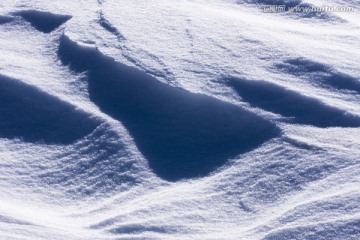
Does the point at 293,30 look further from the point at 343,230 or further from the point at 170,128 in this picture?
the point at 343,230

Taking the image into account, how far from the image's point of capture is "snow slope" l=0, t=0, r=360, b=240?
4.43 feet

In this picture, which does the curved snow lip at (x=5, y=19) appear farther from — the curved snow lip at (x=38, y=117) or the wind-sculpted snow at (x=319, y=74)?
the wind-sculpted snow at (x=319, y=74)

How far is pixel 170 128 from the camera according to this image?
1.59 metres

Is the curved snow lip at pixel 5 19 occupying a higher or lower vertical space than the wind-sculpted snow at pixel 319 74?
higher

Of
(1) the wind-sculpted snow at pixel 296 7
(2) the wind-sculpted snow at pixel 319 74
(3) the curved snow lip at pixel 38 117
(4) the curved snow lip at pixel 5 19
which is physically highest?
(1) the wind-sculpted snow at pixel 296 7

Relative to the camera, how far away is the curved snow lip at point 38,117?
161 cm


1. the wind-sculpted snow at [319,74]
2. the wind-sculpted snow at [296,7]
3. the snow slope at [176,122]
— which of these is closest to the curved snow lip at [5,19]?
the snow slope at [176,122]

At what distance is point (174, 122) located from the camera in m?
1.60

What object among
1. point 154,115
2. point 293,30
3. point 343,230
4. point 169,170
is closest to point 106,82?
point 154,115

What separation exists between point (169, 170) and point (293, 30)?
0.82m

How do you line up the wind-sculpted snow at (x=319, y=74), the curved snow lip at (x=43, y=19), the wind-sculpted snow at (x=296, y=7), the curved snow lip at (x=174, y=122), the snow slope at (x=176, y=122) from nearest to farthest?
the snow slope at (x=176, y=122) → the curved snow lip at (x=174, y=122) → the wind-sculpted snow at (x=319, y=74) → the curved snow lip at (x=43, y=19) → the wind-sculpted snow at (x=296, y=7)

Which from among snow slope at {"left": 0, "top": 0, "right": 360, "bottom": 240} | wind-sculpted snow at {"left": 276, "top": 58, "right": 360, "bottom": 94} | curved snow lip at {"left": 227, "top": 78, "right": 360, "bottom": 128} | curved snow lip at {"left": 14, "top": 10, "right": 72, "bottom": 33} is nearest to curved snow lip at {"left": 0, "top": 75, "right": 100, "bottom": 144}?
snow slope at {"left": 0, "top": 0, "right": 360, "bottom": 240}

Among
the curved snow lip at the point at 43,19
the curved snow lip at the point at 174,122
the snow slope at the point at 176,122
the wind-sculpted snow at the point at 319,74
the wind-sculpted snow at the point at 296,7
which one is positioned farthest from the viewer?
the wind-sculpted snow at the point at 296,7

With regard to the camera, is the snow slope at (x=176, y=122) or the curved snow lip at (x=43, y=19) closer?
the snow slope at (x=176, y=122)
